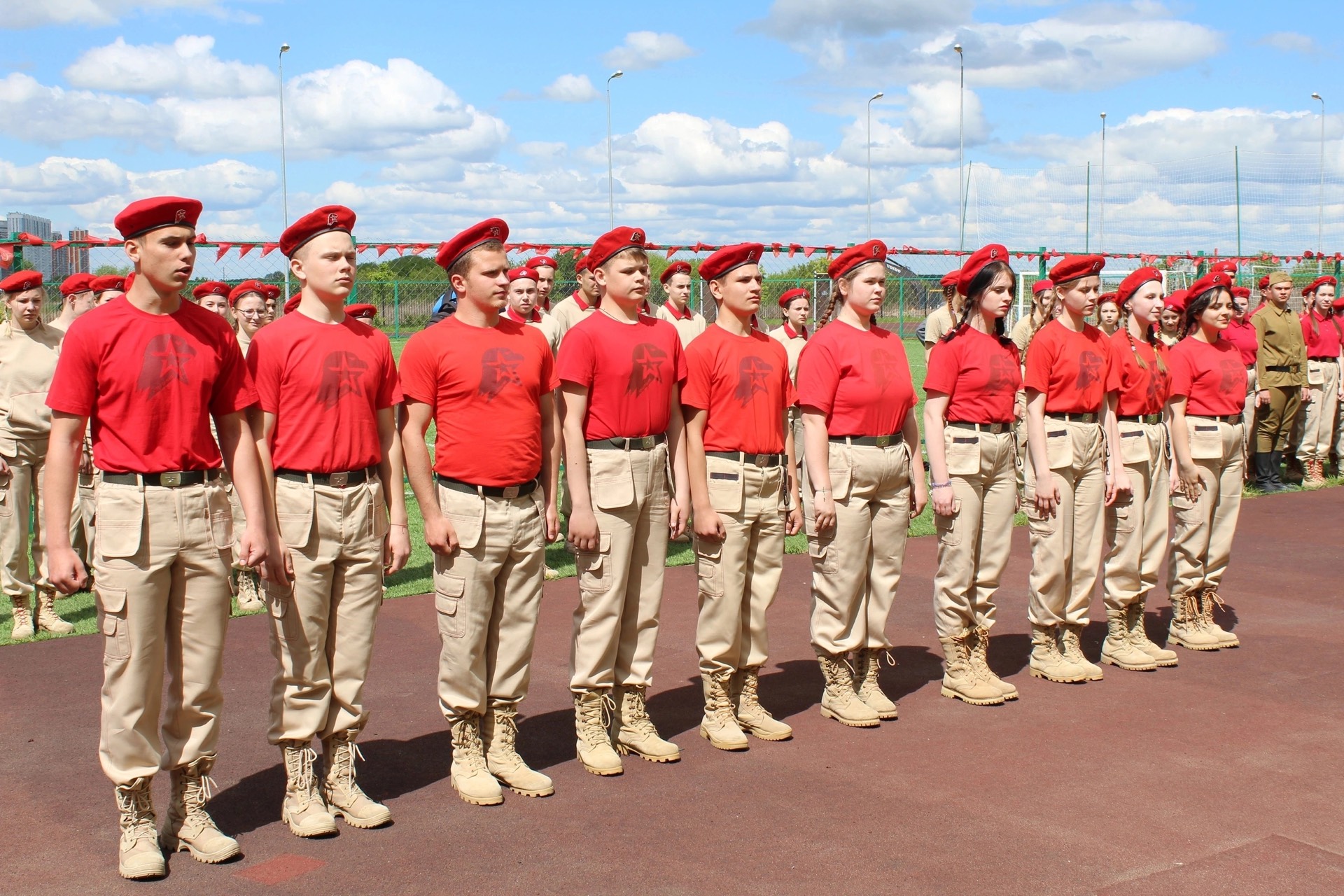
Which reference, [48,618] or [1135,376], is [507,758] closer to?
[1135,376]

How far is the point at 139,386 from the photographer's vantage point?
4438 mm

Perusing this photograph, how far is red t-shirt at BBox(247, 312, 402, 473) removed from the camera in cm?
483

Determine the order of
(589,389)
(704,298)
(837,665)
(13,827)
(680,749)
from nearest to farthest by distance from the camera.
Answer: (13,827) < (589,389) < (680,749) < (837,665) < (704,298)


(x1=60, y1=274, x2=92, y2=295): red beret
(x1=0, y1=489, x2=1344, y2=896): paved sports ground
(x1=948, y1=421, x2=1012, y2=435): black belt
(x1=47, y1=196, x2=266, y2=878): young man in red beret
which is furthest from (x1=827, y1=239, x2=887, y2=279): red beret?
(x1=60, y1=274, x2=92, y2=295): red beret

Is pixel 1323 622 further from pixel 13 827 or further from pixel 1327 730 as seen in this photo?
pixel 13 827

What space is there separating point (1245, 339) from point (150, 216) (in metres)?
12.0

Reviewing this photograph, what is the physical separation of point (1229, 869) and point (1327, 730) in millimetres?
1971

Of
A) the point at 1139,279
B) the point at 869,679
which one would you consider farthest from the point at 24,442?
the point at 1139,279

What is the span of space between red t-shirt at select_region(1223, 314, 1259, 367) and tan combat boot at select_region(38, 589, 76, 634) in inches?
436

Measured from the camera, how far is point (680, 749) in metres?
5.91

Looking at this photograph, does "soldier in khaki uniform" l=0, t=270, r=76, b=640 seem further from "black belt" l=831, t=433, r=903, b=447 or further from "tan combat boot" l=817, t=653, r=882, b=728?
"black belt" l=831, t=433, r=903, b=447

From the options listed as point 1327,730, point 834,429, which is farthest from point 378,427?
point 1327,730

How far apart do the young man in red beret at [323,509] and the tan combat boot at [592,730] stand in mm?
977

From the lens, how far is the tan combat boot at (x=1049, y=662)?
6984 mm
